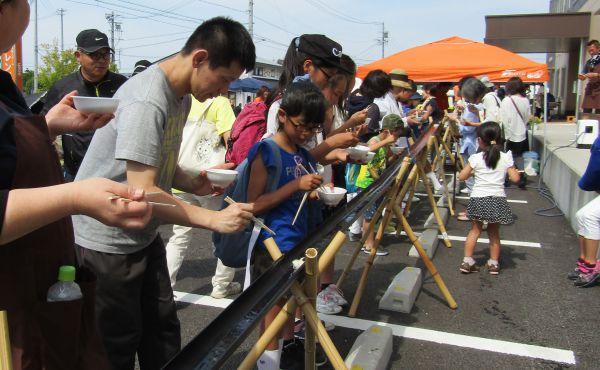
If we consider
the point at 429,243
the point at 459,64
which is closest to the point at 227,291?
the point at 429,243

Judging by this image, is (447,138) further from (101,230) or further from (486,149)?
(101,230)

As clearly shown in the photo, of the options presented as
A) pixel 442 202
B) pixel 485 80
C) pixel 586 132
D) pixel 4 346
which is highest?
pixel 485 80

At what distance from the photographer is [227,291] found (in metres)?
4.17

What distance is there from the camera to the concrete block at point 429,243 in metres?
5.29

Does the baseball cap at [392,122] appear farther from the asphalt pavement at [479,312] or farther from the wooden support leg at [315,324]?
the wooden support leg at [315,324]

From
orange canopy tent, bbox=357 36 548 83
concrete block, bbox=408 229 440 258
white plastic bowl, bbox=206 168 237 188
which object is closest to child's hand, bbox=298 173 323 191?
white plastic bowl, bbox=206 168 237 188

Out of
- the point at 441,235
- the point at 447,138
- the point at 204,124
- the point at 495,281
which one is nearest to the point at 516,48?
the point at 447,138

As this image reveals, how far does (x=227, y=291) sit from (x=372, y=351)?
1.58 metres

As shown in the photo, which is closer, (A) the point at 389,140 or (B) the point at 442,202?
(A) the point at 389,140

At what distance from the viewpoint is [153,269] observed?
7.32 ft

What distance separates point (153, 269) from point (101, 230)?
0.33 meters

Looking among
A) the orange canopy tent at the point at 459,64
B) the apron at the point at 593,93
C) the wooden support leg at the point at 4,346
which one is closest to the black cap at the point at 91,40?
the wooden support leg at the point at 4,346

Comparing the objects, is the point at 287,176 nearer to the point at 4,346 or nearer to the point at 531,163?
the point at 4,346

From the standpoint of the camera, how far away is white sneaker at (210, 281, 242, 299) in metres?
4.14
